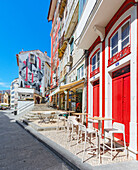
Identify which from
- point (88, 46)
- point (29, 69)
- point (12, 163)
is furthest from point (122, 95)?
point (29, 69)

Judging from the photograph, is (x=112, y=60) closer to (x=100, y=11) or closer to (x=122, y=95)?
(x=122, y=95)

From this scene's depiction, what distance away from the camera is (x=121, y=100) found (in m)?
5.56

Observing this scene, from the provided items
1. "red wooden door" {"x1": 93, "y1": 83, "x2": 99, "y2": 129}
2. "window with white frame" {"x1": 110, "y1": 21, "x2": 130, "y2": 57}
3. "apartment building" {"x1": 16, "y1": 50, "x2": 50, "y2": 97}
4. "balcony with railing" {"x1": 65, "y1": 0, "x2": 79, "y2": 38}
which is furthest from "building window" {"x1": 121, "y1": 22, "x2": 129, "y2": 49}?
"apartment building" {"x1": 16, "y1": 50, "x2": 50, "y2": 97}

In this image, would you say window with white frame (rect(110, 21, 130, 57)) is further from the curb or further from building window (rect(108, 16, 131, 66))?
the curb

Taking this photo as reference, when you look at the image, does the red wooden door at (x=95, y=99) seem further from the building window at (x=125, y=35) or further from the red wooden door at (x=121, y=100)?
the building window at (x=125, y=35)

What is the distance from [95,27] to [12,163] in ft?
22.3

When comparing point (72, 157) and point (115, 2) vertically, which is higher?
point (115, 2)

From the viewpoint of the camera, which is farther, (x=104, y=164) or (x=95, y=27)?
(x=95, y=27)

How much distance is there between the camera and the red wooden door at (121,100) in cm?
514

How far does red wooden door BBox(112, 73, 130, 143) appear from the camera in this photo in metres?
5.14

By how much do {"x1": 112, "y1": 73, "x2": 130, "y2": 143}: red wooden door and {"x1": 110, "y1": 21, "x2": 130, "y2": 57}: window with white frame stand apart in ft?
4.09

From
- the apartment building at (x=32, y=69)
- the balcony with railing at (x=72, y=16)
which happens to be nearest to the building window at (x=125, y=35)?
the balcony with railing at (x=72, y=16)

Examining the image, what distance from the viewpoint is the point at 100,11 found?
6086 millimetres

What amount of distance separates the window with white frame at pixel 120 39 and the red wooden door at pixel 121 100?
49.1 inches
